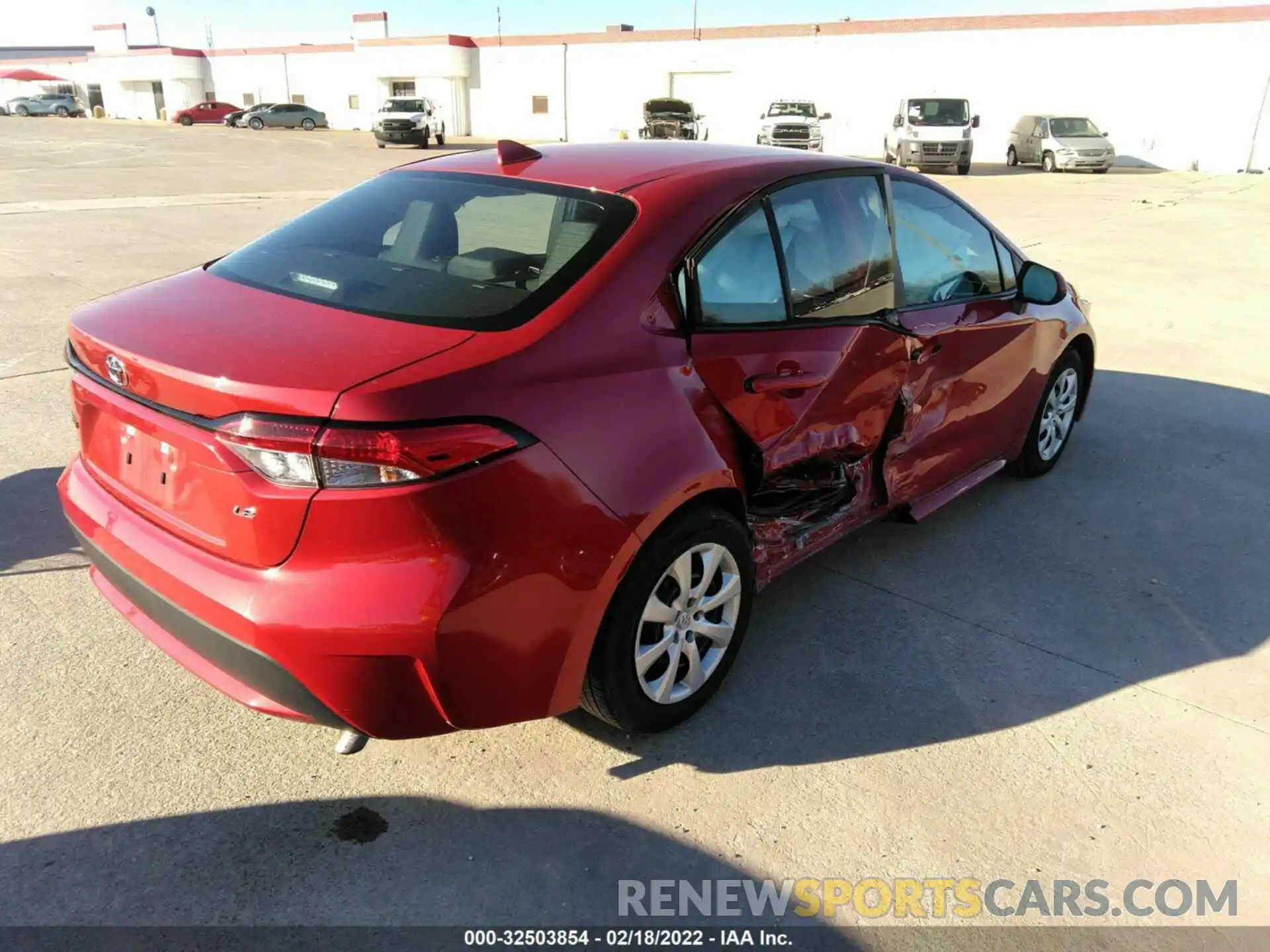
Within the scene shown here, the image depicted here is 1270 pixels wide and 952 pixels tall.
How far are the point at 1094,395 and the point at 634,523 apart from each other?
16.9ft

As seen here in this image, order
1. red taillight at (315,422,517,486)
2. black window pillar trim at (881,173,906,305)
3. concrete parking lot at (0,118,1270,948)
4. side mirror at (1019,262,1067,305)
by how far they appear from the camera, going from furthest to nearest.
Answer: side mirror at (1019,262,1067,305) → black window pillar trim at (881,173,906,305) → concrete parking lot at (0,118,1270,948) → red taillight at (315,422,517,486)

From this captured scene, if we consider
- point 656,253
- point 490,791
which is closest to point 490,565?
point 490,791

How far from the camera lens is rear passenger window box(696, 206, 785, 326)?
9.07 feet

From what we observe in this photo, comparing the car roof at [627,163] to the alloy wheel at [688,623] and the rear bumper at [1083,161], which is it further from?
the rear bumper at [1083,161]

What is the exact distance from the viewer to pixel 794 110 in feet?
91.0

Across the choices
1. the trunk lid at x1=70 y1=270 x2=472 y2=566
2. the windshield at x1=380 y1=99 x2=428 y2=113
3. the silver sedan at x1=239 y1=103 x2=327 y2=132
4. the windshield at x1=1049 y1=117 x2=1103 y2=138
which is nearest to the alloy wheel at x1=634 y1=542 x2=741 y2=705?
the trunk lid at x1=70 y1=270 x2=472 y2=566

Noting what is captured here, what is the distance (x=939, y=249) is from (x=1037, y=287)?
68cm

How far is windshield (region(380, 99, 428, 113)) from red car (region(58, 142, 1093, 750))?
123 feet

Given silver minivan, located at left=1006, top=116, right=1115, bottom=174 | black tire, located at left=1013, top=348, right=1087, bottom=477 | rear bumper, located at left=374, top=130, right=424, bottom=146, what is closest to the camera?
black tire, located at left=1013, top=348, right=1087, bottom=477

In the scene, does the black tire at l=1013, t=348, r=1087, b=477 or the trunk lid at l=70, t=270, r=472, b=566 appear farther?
the black tire at l=1013, t=348, r=1087, b=477

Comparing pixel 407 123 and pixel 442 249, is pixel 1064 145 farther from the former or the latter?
pixel 442 249

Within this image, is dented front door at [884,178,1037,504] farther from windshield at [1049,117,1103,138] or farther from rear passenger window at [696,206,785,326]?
windshield at [1049,117,1103,138]

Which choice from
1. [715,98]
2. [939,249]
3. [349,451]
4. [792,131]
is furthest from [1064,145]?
[349,451]

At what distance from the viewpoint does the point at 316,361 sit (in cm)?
213
